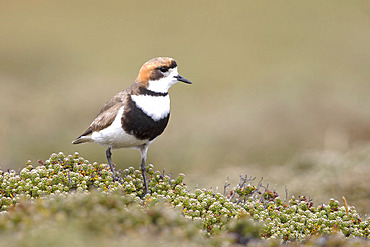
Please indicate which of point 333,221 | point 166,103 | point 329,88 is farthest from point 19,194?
point 329,88

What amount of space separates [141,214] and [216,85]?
16728 millimetres

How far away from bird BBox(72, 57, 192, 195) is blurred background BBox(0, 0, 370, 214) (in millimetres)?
3333

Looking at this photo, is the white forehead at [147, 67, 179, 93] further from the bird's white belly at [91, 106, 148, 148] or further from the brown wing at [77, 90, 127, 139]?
the bird's white belly at [91, 106, 148, 148]

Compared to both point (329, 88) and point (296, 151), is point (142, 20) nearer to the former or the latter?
point (329, 88)

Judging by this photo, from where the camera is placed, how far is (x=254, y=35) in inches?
1011

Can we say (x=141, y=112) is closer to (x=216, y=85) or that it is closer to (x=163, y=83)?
(x=163, y=83)

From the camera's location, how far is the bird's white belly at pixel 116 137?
7.67 metres

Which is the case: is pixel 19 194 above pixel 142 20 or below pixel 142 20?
below

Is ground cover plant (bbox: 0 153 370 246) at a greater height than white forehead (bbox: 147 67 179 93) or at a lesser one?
lesser

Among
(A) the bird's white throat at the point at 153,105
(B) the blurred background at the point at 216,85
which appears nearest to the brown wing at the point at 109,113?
(A) the bird's white throat at the point at 153,105

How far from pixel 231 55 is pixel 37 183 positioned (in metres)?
18.3

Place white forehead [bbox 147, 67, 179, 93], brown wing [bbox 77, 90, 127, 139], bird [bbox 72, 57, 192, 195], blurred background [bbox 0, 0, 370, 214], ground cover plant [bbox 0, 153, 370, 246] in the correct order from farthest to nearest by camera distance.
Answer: blurred background [bbox 0, 0, 370, 214], white forehead [bbox 147, 67, 179, 93], brown wing [bbox 77, 90, 127, 139], bird [bbox 72, 57, 192, 195], ground cover plant [bbox 0, 153, 370, 246]

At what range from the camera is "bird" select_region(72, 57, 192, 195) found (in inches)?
301

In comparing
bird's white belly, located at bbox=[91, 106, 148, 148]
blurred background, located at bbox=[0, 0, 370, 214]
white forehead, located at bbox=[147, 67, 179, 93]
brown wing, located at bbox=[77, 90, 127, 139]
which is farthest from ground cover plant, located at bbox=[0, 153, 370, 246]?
blurred background, located at bbox=[0, 0, 370, 214]
